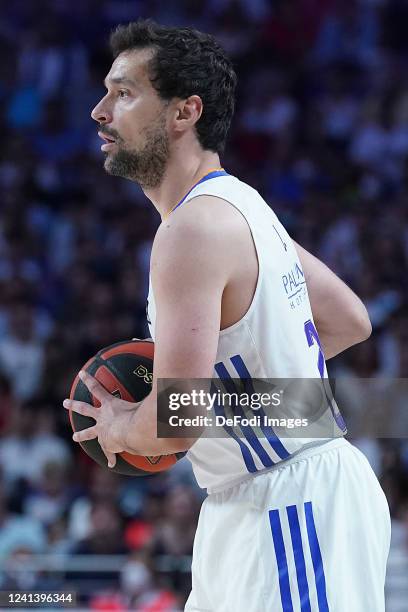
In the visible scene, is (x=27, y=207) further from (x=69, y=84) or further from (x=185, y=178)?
(x=185, y=178)

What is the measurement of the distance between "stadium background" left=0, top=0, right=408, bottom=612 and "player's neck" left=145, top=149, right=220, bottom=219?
330 centimetres

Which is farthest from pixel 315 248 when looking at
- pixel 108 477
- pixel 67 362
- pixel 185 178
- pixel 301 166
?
pixel 185 178

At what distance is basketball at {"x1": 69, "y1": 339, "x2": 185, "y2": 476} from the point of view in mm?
2977

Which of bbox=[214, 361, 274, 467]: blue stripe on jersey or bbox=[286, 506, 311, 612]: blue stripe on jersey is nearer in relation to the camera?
bbox=[286, 506, 311, 612]: blue stripe on jersey

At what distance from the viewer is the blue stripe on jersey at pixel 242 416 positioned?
9.30 ft

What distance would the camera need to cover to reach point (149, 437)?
2.65 meters

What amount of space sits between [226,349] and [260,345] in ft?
0.31

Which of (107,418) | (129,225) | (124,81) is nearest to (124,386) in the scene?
(107,418)

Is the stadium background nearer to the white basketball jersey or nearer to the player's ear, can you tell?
the white basketball jersey

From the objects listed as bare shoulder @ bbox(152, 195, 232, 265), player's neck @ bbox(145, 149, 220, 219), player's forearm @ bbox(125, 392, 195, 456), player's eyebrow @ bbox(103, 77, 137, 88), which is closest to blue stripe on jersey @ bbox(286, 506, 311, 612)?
player's forearm @ bbox(125, 392, 195, 456)

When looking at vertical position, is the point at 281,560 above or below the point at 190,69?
below

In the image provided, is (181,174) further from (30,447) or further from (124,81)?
(30,447)

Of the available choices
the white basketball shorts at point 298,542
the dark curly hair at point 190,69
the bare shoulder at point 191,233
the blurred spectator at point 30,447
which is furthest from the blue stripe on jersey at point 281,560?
the blurred spectator at point 30,447

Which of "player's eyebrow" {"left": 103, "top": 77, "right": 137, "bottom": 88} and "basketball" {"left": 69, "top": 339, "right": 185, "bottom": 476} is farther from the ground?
"player's eyebrow" {"left": 103, "top": 77, "right": 137, "bottom": 88}
